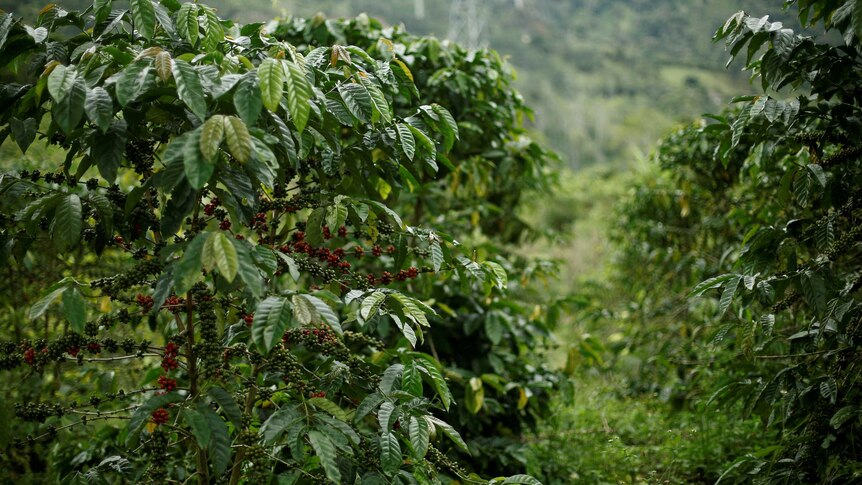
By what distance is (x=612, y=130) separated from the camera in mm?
26016

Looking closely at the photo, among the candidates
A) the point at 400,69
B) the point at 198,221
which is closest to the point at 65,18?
the point at 198,221

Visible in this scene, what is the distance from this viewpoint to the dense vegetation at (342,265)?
4.13 feet

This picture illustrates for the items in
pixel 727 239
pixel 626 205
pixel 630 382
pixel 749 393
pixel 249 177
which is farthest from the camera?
pixel 626 205

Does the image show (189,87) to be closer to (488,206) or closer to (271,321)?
(271,321)

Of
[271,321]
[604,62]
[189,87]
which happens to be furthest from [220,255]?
[604,62]

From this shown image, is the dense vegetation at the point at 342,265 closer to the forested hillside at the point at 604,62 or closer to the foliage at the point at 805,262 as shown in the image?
the foliage at the point at 805,262

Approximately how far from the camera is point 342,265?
161cm

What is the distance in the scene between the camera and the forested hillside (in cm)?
2133

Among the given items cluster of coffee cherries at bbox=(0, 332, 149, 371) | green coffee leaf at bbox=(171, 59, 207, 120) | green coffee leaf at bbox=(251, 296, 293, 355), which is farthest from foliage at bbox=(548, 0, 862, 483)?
cluster of coffee cherries at bbox=(0, 332, 149, 371)

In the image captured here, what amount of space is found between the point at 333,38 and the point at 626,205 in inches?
124

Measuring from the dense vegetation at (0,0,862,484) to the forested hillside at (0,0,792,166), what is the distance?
13.6 m

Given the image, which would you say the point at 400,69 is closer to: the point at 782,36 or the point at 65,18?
the point at 65,18

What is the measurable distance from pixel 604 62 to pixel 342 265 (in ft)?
106

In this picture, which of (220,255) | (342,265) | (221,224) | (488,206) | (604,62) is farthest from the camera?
(604,62)
